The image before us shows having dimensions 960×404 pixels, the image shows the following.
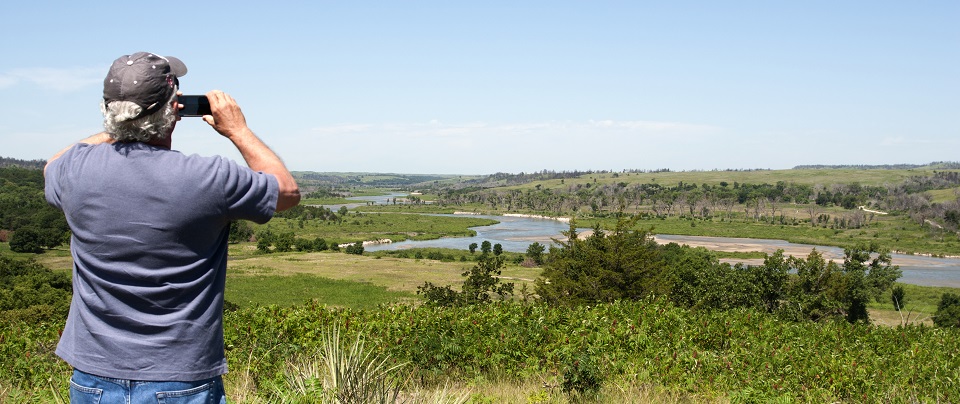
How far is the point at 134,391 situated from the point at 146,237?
0.48 m

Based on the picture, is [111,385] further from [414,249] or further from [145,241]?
[414,249]

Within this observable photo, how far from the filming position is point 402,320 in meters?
7.98

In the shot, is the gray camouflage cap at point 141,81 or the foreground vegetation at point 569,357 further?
the foreground vegetation at point 569,357

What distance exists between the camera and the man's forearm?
80.5 inches

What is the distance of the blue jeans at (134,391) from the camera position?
1943 millimetres

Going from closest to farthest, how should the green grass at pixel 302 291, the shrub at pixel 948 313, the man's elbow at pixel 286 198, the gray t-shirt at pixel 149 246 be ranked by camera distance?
the gray t-shirt at pixel 149 246 < the man's elbow at pixel 286 198 < the shrub at pixel 948 313 < the green grass at pixel 302 291

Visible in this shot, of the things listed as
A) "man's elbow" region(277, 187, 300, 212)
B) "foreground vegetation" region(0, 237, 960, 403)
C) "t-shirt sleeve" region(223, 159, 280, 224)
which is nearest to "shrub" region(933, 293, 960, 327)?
"foreground vegetation" region(0, 237, 960, 403)

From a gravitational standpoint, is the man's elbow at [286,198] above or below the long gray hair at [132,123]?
below

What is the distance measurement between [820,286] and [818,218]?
9801cm

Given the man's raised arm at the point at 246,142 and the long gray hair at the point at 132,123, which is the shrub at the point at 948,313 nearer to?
the man's raised arm at the point at 246,142

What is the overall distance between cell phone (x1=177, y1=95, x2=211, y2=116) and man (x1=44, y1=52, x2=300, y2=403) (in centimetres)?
9

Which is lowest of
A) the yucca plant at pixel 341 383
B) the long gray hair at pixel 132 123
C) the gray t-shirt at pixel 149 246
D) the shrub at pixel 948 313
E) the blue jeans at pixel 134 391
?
the shrub at pixel 948 313

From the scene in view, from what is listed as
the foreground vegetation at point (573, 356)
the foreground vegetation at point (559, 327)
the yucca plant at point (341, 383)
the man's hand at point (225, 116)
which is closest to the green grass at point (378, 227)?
the foreground vegetation at point (559, 327)

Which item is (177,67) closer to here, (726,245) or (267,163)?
(267,163)
